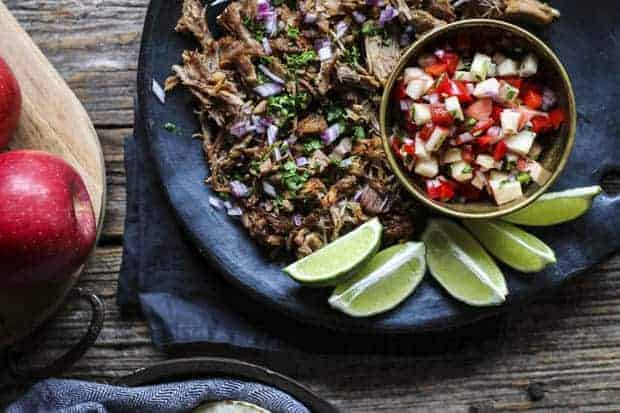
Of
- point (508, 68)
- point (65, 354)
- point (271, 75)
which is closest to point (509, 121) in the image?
point (508, 68)

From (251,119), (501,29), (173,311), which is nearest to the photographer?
(501,29)

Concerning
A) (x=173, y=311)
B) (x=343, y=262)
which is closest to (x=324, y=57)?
(x=343, y=262)

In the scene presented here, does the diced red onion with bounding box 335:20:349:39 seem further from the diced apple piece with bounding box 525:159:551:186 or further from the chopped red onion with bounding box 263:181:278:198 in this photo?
the diced apple piece with bounding box 525:159:551:186

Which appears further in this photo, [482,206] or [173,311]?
[173,311]

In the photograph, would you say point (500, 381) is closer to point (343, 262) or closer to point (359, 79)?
point (343, 262)

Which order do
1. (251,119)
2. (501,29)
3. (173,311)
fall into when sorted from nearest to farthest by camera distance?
(501,29), (251,119), (173,311)

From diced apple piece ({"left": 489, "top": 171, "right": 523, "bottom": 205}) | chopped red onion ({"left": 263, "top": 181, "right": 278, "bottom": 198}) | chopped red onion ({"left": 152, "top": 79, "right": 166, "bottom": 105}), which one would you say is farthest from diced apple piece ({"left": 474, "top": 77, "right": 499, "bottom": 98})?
chopped red onion ({"left": 152, "top": 79, "right": 166, "bottom": 105})

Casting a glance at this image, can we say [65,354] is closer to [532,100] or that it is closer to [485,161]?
[485,161]
